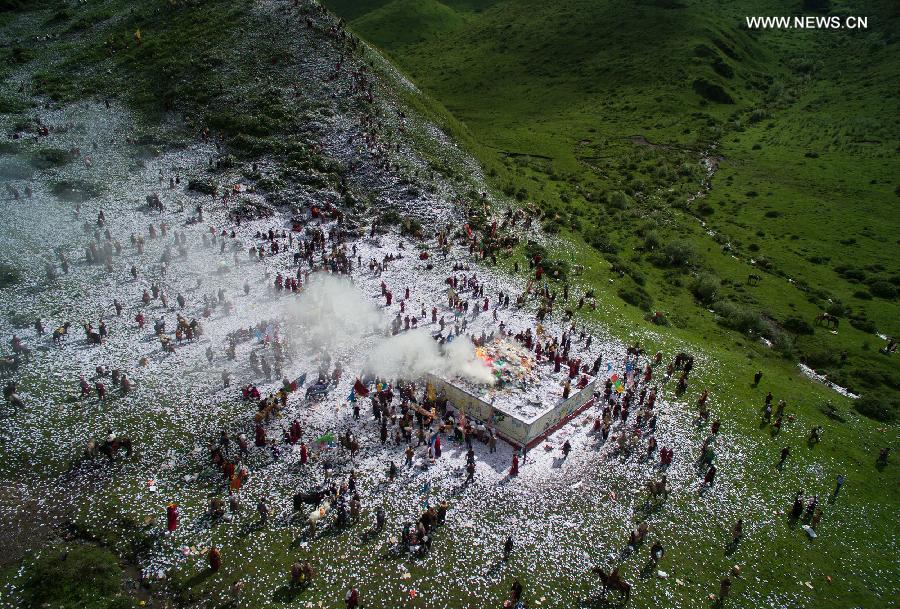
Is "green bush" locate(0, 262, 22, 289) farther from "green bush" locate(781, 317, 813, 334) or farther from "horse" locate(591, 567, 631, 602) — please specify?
"green bush" locate(781, 317, 813, 334)

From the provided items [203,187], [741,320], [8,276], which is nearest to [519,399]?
[741,320]

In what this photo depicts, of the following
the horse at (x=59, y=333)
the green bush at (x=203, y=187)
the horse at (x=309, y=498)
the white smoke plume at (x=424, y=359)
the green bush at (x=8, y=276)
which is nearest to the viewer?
the horse at (x=309, y=498)

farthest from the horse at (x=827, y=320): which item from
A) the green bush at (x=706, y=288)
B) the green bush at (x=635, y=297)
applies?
the green bush at (x=635, y=297)

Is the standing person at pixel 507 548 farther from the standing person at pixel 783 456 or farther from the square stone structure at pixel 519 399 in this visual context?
the standing person at pixel 783 456

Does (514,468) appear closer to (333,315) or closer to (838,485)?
(333,315)

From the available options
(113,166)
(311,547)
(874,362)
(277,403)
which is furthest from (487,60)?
(311,547)
